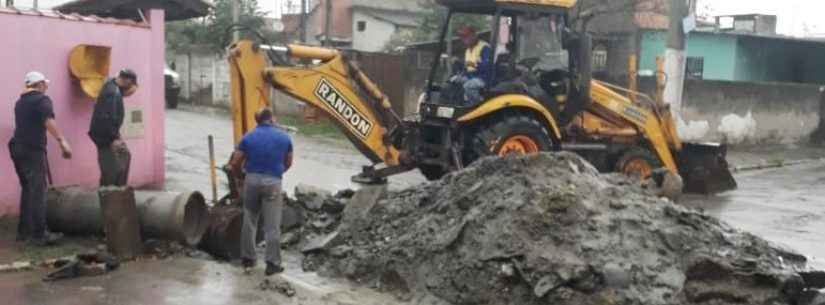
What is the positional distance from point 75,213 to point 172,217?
1029 mm

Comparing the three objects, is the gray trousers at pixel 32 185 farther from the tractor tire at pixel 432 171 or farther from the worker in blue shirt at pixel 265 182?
the tractor tire at pixel 432 171

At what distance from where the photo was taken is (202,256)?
8773mm

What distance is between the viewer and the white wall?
160ft

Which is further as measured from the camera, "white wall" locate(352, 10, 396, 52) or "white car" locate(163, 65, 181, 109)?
"white wall" locate(352, 10, 396, 52)

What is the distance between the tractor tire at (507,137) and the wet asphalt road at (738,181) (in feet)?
6.05

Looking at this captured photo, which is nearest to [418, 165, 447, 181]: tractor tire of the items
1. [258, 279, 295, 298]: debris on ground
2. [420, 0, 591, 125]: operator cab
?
[420, 0, 591, 125]: operator cab

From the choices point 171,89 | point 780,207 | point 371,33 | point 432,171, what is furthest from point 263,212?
point 371,33

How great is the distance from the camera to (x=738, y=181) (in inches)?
664

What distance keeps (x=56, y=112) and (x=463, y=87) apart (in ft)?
15.5

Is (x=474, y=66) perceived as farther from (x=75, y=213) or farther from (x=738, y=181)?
(x=738, y=181)

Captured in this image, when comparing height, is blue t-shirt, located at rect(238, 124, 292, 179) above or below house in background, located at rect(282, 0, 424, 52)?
below

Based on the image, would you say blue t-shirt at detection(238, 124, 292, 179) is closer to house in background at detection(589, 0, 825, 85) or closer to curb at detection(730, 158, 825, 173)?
curb at detection(730, 158, 825, 173)

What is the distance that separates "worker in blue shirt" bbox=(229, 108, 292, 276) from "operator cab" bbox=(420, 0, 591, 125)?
3.41m

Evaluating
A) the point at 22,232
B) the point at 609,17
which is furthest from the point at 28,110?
the point at 609,17
